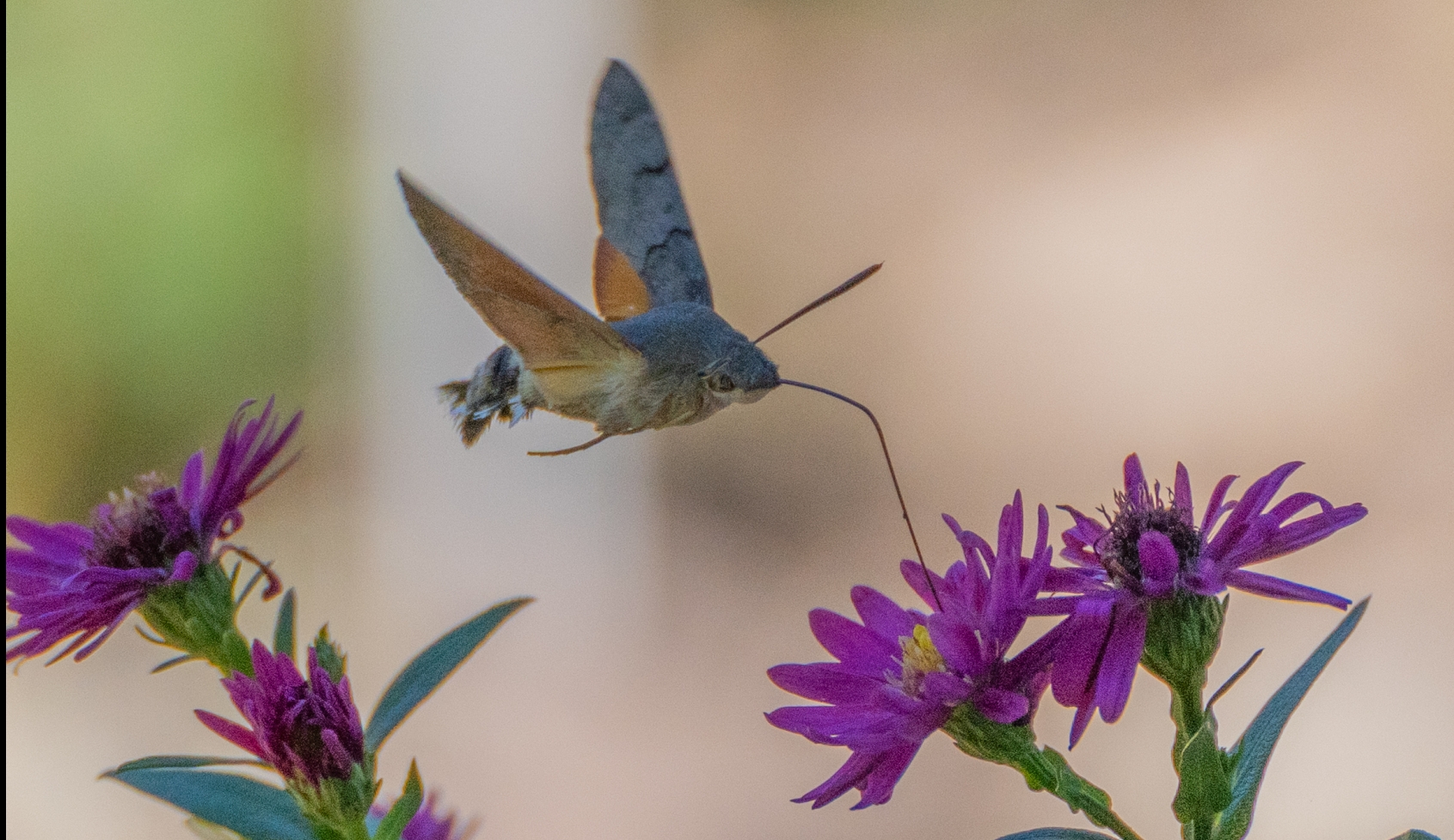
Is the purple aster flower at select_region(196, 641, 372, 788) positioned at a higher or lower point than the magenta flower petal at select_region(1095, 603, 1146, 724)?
higher

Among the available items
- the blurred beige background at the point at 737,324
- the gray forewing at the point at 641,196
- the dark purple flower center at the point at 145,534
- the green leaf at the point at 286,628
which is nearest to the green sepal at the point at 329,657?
the green leaf at the point at 286,628

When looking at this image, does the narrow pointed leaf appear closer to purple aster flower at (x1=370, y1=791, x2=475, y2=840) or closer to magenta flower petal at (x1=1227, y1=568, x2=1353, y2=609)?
purple aster flower at (x1=370, y1=791, x2=475, y2=840)

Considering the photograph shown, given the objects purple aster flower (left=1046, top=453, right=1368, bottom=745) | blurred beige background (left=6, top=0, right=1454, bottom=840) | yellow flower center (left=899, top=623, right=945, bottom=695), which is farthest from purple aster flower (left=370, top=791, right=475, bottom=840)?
blurred beige background (left=6, top=0, right=1454, bottom=840)

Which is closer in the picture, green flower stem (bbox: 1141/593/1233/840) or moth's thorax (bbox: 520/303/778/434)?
green flower stem (bbox: 1141/593/1233/840)

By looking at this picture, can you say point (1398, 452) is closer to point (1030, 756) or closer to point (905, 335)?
point (905, 335)

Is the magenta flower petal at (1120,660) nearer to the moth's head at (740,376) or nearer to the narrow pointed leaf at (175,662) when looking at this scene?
the moth's head at (740,376)

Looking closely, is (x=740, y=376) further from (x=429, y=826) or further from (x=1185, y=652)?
(x=429, y=826)

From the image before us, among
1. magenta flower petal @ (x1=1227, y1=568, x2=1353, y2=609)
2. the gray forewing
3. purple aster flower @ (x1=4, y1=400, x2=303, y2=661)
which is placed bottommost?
magenta flower petal @ (x1=1227, y1=568, x2=1353, y2=609)

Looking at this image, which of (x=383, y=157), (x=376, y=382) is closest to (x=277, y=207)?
(x=383, y=157)
